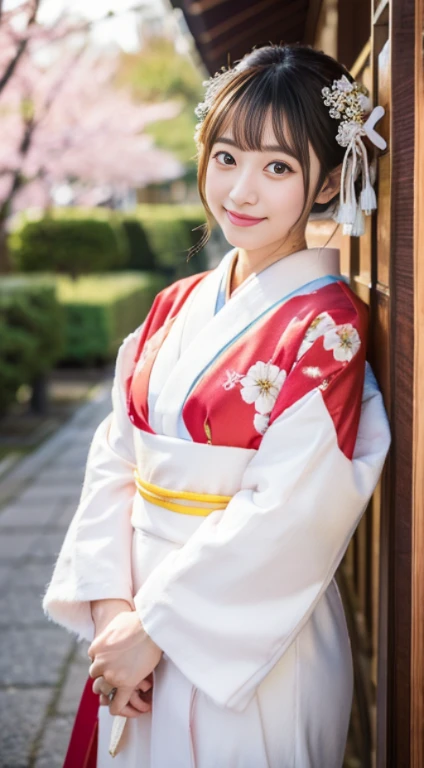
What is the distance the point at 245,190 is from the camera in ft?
5.53

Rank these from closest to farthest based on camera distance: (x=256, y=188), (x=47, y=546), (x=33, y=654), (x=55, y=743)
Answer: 1. (x=256, y=188)
2. (x=55, y=743)
3. (x=33, y=654)
4. (x=47, y=546)

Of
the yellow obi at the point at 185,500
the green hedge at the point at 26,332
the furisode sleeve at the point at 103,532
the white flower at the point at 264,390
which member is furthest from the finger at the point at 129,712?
the green hedge at the point at 26,332

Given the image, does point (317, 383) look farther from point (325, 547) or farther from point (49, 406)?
point (49, 406)

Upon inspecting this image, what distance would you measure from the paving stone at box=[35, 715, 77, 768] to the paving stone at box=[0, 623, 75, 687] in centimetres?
32

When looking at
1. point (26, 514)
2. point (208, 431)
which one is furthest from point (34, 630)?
point (208, 431)

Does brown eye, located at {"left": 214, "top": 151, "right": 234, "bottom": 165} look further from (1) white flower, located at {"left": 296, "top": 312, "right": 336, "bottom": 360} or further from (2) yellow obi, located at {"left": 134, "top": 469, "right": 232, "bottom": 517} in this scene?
(2) yellow obi, located at {"left": 134, "top": 469, "right": 232, "bottom": 517}

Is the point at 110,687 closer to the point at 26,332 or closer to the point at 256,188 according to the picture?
the point at 256,188

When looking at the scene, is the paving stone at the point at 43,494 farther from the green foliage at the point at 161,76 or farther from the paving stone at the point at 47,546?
the green foliage at the point at 161,76

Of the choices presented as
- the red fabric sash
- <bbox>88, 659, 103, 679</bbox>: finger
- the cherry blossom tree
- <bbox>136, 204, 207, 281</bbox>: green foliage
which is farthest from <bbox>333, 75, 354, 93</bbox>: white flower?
<bbox>136, 204, 207, 281</bbox>: green foliage

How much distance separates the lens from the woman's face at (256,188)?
1.69 m

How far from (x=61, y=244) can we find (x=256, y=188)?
1230 cm

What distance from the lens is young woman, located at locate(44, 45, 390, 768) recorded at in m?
1.62

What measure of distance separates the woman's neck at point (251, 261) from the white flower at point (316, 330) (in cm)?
22

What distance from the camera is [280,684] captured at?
67.6 inches
